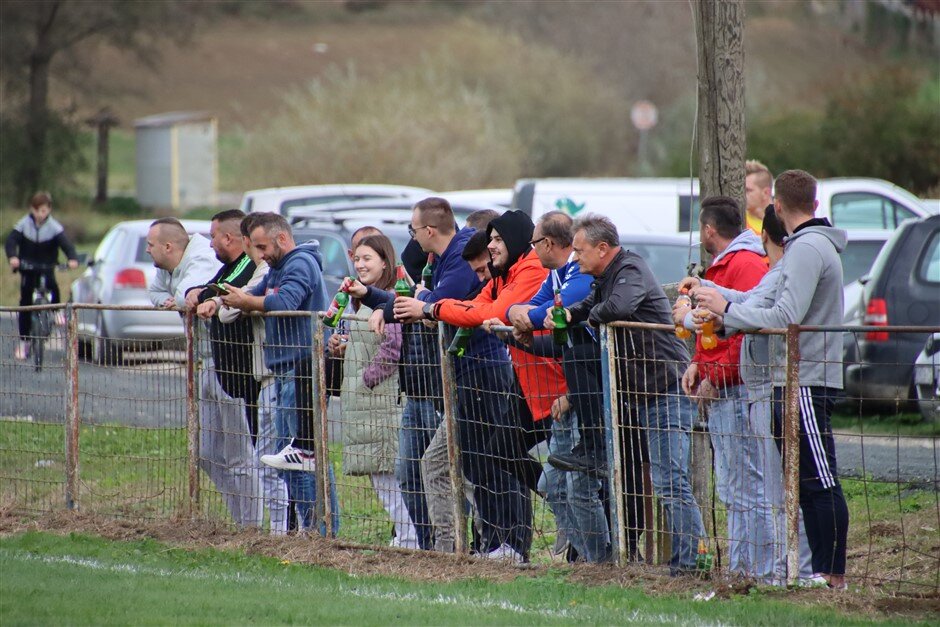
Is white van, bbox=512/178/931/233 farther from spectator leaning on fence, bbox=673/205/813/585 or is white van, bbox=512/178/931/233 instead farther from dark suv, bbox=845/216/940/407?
spectator leaning on fence, bbox=673/205/813/585

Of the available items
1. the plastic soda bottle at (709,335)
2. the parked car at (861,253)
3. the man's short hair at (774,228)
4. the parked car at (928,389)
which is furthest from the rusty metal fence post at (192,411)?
the parked car at (861,253)

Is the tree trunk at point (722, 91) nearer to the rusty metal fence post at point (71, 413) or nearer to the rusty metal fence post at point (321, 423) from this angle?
the rusty metal fence post at point (321, 423)

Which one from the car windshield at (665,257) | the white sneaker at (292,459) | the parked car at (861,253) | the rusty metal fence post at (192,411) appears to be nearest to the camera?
the white sneaker at (292,459)

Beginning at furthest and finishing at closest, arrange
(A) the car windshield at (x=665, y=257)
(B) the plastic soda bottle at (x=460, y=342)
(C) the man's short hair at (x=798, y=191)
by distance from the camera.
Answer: (A) the car windshield at (x=665, y=257)
(B) the plastic soda bottle at (x=460, y=342)
(C) the man's short hair at (x=798, y=191)

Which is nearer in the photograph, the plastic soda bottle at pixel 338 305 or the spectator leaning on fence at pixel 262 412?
the plastic soda bottle at pixel 338 305

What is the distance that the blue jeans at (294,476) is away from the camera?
779 cm

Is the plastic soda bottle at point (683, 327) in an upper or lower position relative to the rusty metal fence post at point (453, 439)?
upper

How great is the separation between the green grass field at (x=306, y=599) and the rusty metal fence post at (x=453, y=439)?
0.51 m

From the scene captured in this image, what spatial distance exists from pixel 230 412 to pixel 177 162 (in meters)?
33.6

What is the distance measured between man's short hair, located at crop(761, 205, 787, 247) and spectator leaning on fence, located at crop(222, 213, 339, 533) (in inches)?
106

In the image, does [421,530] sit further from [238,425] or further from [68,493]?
[68,493]

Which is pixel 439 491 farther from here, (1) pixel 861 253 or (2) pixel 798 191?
(1) pixel 861 253

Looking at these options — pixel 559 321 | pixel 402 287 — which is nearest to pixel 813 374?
pixel 559 321

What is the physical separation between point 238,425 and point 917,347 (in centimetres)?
527
